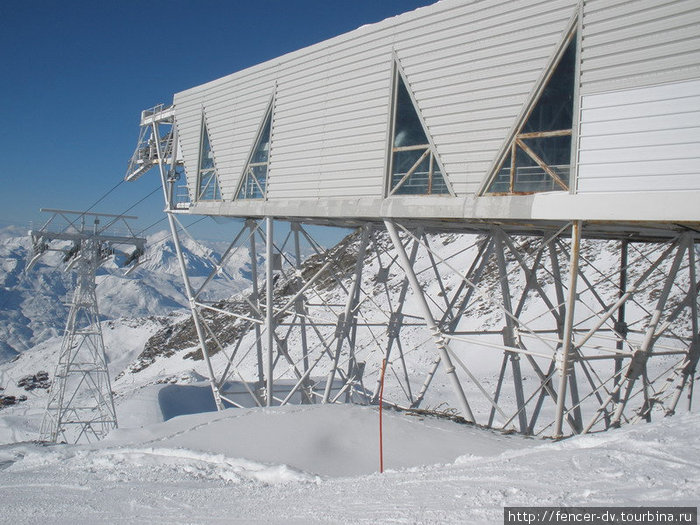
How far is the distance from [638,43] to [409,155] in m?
4.44

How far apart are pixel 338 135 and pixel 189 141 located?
6859 mm

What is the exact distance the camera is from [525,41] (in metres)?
9.44

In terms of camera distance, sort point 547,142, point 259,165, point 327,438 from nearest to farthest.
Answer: point 327,438 → point 547,142 → point 259,165

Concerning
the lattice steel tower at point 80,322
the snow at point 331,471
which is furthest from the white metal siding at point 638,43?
the lattice steel tower at point 80,322

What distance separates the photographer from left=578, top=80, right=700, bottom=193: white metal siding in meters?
7.72

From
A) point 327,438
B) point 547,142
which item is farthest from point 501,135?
point 327,438

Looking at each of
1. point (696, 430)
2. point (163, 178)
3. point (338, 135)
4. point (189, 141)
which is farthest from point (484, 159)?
point (163, 178)

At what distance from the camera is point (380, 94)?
38.5ft

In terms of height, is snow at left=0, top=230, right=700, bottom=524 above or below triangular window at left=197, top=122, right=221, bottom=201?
below

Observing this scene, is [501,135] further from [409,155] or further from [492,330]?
[492,330]

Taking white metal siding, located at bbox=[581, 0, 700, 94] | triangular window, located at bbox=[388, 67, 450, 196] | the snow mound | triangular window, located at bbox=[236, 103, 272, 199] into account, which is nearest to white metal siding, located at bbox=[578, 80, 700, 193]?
white metal siding, located at bbox=[581, 0, 700, 94]

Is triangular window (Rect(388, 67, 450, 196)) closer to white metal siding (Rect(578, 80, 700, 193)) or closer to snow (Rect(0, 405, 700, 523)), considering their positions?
white metal siding (Rect(578, 80, 700, 193))

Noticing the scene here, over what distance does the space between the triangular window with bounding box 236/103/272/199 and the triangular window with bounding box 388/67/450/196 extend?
167 inches

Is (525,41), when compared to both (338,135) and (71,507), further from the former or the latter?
(71,507)
